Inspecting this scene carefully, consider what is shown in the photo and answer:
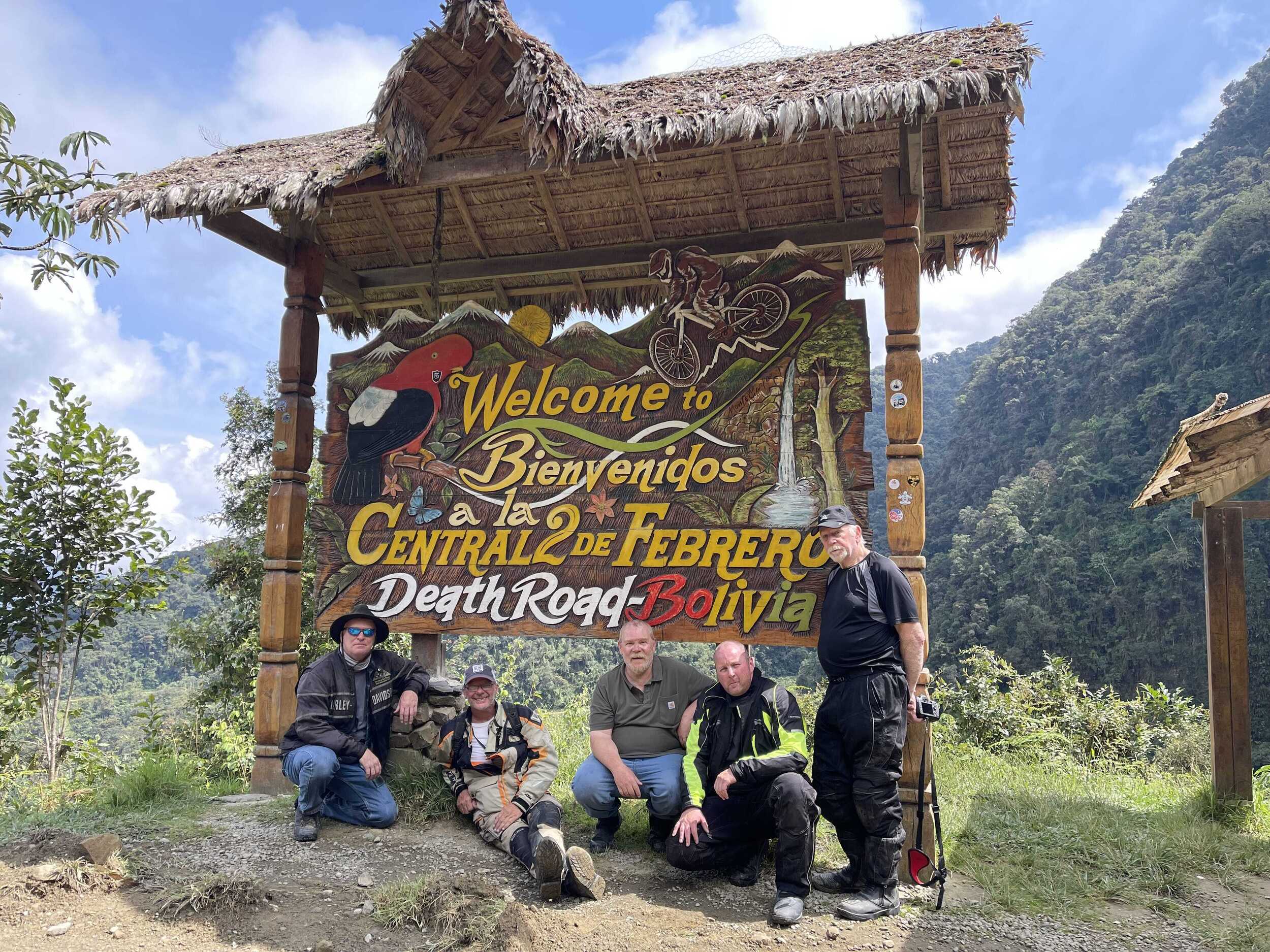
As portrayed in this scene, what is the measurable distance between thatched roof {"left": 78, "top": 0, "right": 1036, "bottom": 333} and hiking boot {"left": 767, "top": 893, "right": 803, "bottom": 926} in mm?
3423

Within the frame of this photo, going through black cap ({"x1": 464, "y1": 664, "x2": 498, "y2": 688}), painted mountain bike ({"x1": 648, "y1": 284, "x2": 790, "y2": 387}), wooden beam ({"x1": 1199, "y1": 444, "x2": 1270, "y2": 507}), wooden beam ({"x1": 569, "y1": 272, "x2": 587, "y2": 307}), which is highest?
wooden beam ({"x1": 569, "y1": 272, "x2": 587, "y2": 307})

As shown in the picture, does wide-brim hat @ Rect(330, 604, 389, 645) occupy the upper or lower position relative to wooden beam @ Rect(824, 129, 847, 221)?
lower

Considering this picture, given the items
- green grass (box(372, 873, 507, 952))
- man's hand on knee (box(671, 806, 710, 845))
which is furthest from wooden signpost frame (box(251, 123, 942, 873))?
green grass (box(372, 873, 507, 952))

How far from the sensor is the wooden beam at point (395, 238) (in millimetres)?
5762

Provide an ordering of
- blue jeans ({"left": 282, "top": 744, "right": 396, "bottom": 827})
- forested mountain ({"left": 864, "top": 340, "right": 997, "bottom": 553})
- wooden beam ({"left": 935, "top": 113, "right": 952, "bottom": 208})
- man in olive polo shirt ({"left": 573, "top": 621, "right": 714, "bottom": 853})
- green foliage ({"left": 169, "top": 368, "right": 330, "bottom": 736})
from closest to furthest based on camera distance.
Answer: man in olive polo shirt ({"left": 573, "top": 621, "right": 714, "bottom": 853}) < blue jeans ({"left": 282, "top": 744, "right": 396, "bottom": 827}) < wooden beam ({"left": 935, "top": 113, "right": 952, "bottom": 208}) < green foliage ({"left": 169, "top": 368, "right": 330, "bottom": 736}) < forested mountain ({"left": 864, "top": 340, "right": 997, "bottom": 553})

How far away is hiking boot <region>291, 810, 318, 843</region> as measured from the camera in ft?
14.2

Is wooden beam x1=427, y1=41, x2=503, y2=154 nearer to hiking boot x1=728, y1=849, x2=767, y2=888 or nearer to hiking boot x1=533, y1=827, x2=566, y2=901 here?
hiking boot x1=533, y1=827, x2=566, y2=901

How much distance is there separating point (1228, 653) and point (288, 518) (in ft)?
19.9

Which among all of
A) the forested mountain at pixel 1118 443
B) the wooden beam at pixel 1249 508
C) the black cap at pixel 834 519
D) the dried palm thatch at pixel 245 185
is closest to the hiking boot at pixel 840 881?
the black cap at pixel 834 519

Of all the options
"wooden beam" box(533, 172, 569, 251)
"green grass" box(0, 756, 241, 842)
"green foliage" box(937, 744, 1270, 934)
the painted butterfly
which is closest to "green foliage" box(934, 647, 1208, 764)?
"green foliage" box(937, 744, 1270, 934)

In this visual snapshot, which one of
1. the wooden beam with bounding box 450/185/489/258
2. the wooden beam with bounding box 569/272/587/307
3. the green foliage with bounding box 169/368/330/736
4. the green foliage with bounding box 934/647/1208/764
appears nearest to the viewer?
the wooden beam with bounding box 450/185/489/258

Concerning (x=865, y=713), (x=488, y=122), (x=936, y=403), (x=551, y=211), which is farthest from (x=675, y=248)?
(x=936, y=403)

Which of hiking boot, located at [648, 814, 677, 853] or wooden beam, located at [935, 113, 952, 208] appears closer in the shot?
hiking boot, located at [648, 814, 677, 853]

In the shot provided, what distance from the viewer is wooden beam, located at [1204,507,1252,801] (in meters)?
5.43
